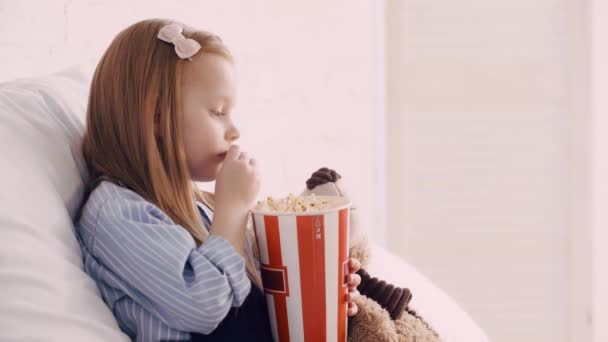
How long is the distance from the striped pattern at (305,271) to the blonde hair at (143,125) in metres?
0.09

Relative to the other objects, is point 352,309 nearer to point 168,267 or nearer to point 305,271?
point 305,271

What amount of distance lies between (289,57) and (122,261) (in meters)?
1.23

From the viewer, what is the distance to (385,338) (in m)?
0.87

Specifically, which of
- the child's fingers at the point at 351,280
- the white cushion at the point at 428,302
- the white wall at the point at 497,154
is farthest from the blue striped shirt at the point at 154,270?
the white wall at the point at 497,154

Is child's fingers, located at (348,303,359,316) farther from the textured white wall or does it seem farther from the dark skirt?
the textured white wall

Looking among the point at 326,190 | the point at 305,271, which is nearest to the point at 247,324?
the point at 305,271

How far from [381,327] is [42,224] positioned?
43 centimetres

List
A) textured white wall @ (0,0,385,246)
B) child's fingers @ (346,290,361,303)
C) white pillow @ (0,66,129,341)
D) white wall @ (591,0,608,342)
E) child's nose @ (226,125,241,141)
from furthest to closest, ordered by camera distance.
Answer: white wall @ (591,0,608,342), textured white wall @ (0,0,385,246), child's nose @ (226,125,241,141), child's fingers @ (346,290,361,303), white pillow @ (0,66,129,341)

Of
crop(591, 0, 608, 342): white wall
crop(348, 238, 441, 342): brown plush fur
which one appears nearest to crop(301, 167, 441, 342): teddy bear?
crop(348, 238, 441, 342): brown plush fur

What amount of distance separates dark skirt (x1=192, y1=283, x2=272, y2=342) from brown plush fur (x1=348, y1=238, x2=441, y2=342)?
116 mm

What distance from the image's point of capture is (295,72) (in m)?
1.95

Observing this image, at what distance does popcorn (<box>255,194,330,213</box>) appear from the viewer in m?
0.84

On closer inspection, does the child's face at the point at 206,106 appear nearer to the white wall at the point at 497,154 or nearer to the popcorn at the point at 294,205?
the popcorn at the point at 294,205

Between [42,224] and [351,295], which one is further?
[351,295]
